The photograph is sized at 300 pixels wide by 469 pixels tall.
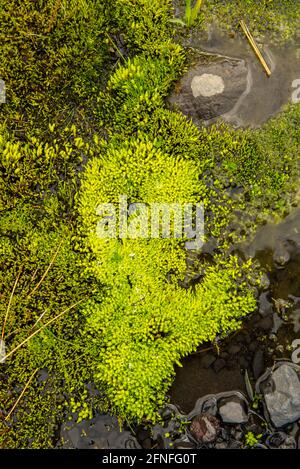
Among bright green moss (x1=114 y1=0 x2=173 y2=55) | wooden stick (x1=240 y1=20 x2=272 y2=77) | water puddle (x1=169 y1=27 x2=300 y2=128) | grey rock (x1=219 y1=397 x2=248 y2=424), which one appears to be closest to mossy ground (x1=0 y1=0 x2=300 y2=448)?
bright green moss (x1=114 y1=0 x2=173 y2=55)

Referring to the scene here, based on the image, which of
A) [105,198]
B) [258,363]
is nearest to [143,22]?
[105,198]

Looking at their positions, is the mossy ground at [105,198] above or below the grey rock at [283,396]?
above

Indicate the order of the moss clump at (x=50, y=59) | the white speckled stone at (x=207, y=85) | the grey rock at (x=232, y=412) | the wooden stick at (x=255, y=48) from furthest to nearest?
→ 1. the wooden stick at (x=255, y=48)
2. the white speckled stone at (x=207, y=85)
3. the moss clump at (x=50, y=59)
4. the grey rock at (x=232, y=412)

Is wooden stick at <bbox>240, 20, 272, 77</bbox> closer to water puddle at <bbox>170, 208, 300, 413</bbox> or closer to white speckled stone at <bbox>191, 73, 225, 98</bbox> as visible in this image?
white speckled stone at <bbox>191, 73, 225, 98</bbox>

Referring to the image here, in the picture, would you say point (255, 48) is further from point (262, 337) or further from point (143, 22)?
point (262, 337)

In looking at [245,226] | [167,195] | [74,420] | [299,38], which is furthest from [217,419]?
[299,38]

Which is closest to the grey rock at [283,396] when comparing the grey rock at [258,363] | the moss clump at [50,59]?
the grey rock at [258,363]

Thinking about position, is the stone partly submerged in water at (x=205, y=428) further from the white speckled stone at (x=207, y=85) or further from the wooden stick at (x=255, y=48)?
the wooden stick at (x=255, y=48)
